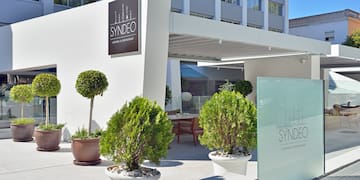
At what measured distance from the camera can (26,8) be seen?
768 inches

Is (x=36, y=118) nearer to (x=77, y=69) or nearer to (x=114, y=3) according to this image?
(x=77, y=69)

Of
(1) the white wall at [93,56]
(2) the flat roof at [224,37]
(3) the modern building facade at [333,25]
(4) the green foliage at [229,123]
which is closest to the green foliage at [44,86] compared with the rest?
(1) the white wall at [93,56]

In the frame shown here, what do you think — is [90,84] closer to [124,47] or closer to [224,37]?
[124,47]

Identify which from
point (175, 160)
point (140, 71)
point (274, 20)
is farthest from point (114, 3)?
point (274, 20)

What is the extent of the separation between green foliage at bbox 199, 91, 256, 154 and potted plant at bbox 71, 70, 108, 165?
2848 millimetres

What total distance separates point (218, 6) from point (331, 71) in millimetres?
11430

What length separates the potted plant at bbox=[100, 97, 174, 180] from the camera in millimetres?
4426

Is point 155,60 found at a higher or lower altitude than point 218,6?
lower

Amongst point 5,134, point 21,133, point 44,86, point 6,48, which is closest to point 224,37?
point 44,86

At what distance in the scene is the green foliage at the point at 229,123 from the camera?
5594mm

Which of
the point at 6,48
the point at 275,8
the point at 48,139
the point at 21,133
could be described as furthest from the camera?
the point at 275,8

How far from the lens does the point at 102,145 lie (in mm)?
4586

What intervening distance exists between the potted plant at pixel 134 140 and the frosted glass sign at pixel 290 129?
1451 mm

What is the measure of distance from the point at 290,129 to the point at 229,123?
0.95 m
